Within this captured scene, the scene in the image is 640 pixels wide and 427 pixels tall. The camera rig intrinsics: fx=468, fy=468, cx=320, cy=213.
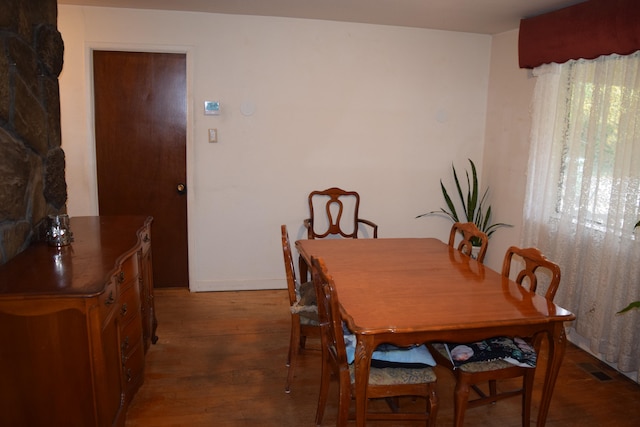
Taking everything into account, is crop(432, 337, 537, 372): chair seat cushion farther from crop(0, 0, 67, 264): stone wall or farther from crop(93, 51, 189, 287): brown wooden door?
crop(93, 51, 189, 287): brown wooden door

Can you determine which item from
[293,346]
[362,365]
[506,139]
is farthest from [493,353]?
[506,139]

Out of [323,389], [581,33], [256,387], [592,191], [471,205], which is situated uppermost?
[581,33]

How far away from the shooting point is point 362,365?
5.85 ft

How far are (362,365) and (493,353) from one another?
70cm

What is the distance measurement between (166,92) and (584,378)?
146 inches

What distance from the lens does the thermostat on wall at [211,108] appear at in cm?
392

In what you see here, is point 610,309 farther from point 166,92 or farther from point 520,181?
point 166,92

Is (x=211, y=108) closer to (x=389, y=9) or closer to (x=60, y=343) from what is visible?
(x=389, y=9)

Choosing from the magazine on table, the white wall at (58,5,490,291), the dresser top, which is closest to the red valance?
the white wall at (58,5,490,291)

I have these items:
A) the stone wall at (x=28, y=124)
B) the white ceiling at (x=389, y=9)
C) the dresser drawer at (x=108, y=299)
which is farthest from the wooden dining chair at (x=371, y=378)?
the white ceiling at (x=389, y=9)

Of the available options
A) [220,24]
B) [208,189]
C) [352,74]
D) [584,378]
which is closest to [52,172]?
[208,189]

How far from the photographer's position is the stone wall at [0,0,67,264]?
213 cm

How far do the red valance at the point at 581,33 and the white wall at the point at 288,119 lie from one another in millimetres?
786

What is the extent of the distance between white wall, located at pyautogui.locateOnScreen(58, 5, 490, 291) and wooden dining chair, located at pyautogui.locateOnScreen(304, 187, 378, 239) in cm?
12
